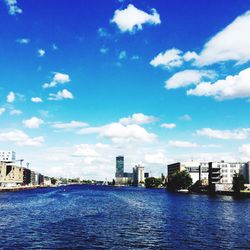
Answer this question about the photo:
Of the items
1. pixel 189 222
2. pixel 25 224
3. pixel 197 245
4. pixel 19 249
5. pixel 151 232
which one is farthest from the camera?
pixel 189 222

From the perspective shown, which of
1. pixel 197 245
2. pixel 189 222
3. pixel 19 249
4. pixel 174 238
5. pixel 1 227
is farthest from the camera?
pixel 189 222

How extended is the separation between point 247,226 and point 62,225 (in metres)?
36.2

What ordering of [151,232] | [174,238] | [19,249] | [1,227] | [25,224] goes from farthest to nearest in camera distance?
[25,224], [1,227], [151,232], [174,238], [19,249]

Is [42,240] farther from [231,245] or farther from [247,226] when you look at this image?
[247,226]

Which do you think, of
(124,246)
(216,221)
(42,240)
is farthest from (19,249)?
(216,221)

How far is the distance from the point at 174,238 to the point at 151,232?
20.9 feet

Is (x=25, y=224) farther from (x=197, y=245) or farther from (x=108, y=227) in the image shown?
(x=197, y=245)

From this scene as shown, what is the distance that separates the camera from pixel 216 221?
86438 mm

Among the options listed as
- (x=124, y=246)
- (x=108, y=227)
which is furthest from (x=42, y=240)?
(x=108, y=227)

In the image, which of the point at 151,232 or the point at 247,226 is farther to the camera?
the point at 247,226

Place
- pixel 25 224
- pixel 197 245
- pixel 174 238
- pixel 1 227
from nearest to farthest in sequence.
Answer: pixel 197 245 < pixel 174 238 < pixel 1 227 < pixel 25 224

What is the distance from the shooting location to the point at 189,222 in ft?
275

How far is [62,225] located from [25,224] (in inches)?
290

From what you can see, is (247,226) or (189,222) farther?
(189,222)
